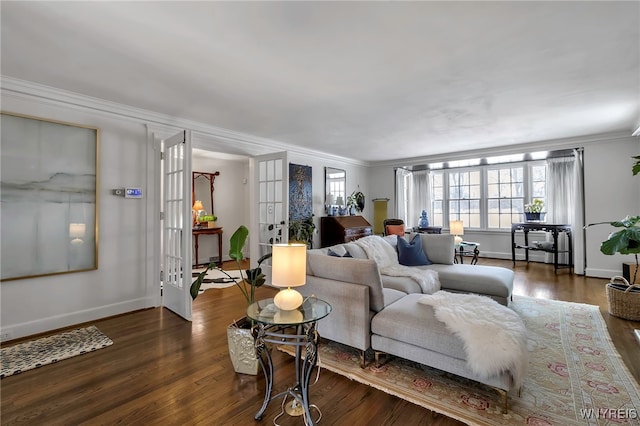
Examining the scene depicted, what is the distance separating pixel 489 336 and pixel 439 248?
7.96 feet

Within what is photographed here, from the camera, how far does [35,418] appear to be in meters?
1.71

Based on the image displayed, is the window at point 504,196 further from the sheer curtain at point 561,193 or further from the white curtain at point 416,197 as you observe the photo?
the white curtain at point 416,197

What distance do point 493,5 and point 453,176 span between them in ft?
20.6

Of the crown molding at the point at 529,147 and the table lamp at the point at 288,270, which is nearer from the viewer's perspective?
the table lamp at the point at 288,270

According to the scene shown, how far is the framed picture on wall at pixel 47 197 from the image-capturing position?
2.71 metres

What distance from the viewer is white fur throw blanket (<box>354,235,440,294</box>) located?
126 inches

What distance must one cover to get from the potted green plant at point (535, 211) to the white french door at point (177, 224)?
650 cm

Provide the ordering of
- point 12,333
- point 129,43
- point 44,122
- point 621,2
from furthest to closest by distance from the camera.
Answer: point 44,122 → point 12,333 → point 129,43 → point 621,2

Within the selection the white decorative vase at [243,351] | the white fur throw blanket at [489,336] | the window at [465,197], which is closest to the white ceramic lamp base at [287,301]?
the white decorative vase at [243,351]

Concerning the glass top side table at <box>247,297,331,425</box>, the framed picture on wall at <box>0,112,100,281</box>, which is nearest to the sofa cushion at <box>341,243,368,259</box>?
the glass top side table at <box>247,297,331,425</box>

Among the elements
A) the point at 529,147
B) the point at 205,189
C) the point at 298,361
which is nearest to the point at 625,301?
the point at 529,147

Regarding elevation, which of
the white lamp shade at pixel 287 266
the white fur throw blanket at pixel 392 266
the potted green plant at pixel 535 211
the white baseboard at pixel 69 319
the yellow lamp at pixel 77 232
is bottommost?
the white baseboard at pixel 69 319

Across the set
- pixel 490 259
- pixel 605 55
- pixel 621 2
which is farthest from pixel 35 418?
pixel 490 259

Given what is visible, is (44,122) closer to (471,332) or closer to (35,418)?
(35,418)
